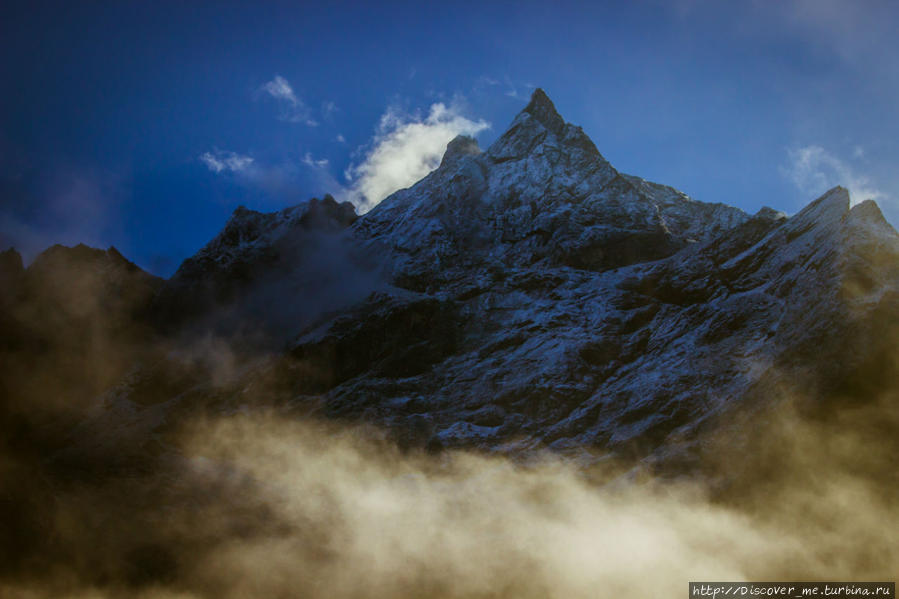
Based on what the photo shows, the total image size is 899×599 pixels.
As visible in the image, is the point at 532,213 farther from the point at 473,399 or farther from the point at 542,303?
the point at 473,399

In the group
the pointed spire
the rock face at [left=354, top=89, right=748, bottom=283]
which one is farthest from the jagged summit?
the pointed spire

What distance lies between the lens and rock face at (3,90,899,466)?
137 feet

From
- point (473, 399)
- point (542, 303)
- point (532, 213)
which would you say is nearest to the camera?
point (473, 399)

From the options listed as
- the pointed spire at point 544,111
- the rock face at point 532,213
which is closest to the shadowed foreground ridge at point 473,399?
the rock face at point 532,213

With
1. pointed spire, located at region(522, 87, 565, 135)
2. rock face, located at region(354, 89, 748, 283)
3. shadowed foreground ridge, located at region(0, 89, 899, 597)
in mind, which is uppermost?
pointed spire, located at region(522, 87, 565, 135)

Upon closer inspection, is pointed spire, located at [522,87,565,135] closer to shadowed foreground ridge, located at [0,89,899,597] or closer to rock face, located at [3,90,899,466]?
rock face, located at [3,90,899,466]

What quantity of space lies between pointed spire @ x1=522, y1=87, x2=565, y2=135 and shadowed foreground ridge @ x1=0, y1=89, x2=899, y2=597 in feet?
11.0

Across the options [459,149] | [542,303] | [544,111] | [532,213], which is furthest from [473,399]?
[544,111]

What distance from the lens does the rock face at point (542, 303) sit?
4162 cm

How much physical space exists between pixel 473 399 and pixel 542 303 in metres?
16.7

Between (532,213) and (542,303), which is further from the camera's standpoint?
(532,213)

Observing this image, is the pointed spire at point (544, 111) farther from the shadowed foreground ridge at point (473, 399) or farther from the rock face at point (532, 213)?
the shadowed foreground ridge at point (473, 399)

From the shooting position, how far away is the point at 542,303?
215 feet

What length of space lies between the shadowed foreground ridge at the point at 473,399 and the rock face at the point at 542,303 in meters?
0.34
